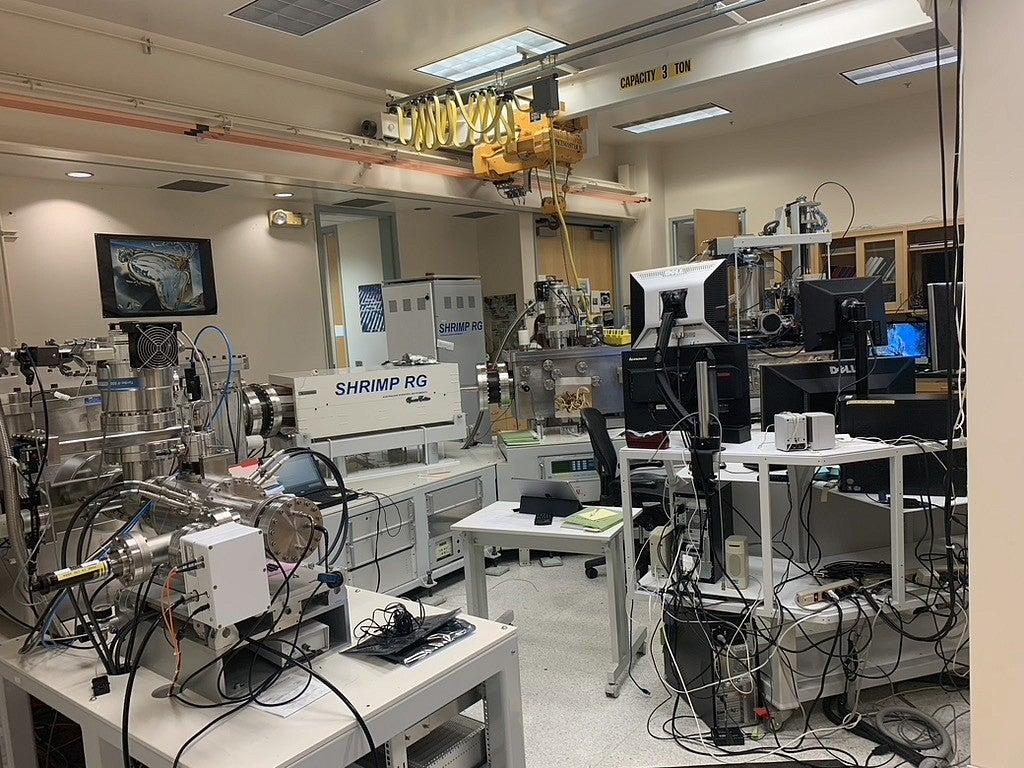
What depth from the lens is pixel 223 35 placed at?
13.4 ft

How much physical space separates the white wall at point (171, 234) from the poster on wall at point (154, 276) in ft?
0.19

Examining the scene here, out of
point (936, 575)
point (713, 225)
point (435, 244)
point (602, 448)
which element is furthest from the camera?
point (435, 244)

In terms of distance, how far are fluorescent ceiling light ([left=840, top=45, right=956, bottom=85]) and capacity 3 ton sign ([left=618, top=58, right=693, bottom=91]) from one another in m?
2.22

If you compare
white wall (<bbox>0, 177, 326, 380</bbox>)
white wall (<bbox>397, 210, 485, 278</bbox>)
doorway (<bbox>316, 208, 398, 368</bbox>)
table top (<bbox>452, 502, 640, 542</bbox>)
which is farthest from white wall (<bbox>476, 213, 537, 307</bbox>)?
table top (<bbox>452, 502, 640, 542</bbox>)

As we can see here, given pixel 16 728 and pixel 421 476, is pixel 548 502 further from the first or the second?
pixel 16 728

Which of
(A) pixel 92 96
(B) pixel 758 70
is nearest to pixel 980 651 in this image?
(B) pixel 758 70

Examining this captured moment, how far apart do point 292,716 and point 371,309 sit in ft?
15.5

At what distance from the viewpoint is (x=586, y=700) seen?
2.77 meters

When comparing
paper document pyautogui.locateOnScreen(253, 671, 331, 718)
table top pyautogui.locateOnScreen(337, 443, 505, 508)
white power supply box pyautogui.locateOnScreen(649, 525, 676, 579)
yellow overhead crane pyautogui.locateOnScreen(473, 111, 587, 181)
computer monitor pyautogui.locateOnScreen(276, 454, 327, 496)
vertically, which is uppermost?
yellow overhead crane pyautogui.locateOnScreen(473, 111, 587, 181)

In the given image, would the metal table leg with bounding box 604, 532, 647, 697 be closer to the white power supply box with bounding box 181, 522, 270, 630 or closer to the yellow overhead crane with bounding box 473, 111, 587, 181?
the white power supply box with bounding box 181, 522, 270, 630

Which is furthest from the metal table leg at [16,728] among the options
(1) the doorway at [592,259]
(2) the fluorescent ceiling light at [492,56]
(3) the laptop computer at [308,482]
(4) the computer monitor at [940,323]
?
(1) the doorway at [592,259]

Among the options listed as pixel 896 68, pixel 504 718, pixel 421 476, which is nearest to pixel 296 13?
pixel 421 476

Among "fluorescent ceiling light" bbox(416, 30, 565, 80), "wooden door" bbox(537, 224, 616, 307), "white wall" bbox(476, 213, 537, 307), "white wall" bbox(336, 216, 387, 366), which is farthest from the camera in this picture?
"wooden door" bbox(537, 224, 616, 307)

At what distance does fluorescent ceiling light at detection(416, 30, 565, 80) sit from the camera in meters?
4.48
